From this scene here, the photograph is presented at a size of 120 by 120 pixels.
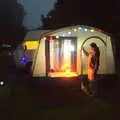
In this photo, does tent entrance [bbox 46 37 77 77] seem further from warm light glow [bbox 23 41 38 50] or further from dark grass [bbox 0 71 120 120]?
warm light glow [bbox 23 41 38 50]

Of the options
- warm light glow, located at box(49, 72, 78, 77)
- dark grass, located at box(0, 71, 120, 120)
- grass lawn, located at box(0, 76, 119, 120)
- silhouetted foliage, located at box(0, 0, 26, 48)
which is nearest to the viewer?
grass lawn, located at box(0, 76, 119, 120)

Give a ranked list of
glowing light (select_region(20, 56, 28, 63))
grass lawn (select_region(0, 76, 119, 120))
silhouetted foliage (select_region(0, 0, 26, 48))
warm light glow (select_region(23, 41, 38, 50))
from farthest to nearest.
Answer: silhouetted foliage (select_region(0, 0, 26, 48)) < glowing light (select_region(20, 56, 28, 63)) < warm light glow (select_region(23, 41, 38, 50)) < grass lawn (select_region(0, 76, 119, 120))

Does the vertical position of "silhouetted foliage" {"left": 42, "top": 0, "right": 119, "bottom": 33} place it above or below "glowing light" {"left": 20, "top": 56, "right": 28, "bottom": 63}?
above

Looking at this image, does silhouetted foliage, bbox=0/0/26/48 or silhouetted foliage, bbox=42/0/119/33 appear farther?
silhouetted foliage, bbox=0/0/26/48

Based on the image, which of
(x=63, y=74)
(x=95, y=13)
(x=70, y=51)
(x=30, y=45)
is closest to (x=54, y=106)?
(x=63, y=74)

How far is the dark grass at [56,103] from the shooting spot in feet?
45.5

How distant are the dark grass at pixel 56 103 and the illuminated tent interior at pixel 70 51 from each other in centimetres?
144

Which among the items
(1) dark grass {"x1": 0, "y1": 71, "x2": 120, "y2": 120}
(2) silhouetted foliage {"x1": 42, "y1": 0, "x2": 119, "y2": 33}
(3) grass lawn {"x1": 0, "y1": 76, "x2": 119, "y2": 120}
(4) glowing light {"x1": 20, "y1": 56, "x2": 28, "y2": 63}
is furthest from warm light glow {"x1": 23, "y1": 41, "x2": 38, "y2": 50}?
(3) grass lawn {"x1": 0, "y1": 76, "x2": 119, "y2": 120}

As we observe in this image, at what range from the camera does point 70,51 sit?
991 inches

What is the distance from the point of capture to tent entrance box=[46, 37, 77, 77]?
969 inches

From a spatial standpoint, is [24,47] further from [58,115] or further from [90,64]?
[58,115]

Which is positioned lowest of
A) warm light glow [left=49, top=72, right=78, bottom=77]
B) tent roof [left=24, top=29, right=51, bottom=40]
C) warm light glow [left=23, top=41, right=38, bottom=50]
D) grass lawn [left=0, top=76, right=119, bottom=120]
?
grass lawn [left=0, top=76, right=119, bottom=120]

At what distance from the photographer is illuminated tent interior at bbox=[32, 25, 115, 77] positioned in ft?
79.4

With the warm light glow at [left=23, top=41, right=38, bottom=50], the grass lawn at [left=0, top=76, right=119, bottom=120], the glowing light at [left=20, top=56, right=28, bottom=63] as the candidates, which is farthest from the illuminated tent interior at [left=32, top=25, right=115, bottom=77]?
the glowing light at [left=20, top=56, right=28, bottom=63]
